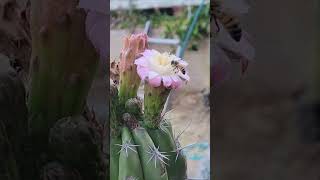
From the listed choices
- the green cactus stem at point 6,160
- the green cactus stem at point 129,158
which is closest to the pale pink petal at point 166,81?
the green cactus stem at point 129,158

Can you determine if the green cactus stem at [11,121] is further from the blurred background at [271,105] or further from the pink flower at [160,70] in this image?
the blurred background at [271,105]

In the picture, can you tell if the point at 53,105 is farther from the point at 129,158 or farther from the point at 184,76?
the point at 184,76

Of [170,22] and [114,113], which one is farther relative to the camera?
[170,22]

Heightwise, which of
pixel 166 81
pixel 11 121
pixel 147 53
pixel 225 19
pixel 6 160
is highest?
pixel 225 19

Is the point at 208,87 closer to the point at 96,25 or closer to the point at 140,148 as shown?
the point at 140,148

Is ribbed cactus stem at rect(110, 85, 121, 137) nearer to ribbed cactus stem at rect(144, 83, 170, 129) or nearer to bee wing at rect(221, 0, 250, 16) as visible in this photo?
ribbed cactus stem at rect(144, 83, 170, 129)

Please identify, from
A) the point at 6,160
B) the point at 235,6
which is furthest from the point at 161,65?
the point at 6,160
